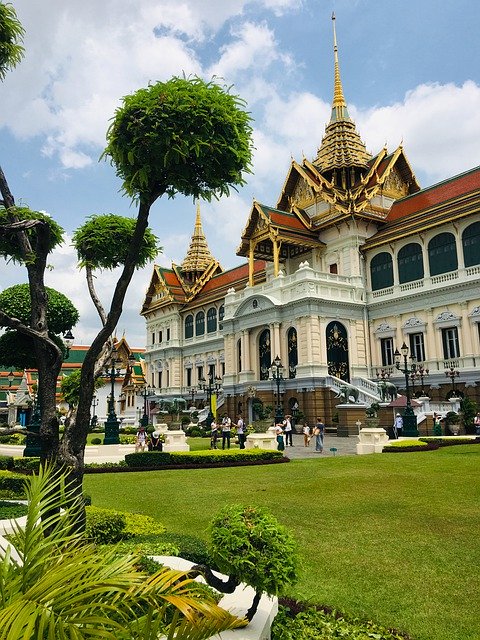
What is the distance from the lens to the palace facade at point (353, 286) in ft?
106

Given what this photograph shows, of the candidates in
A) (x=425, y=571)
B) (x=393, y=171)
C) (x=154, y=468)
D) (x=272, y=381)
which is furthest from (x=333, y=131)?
(x=425, y=571)

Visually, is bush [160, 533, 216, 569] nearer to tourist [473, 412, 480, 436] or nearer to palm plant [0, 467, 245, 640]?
→ palm plant [0, 467, 245, 640]

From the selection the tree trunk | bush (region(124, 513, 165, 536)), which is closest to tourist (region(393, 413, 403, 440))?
bush (region(124, 513, 165, 536))

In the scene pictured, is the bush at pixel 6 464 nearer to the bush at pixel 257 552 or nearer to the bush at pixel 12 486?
the bush at pixel 12 486

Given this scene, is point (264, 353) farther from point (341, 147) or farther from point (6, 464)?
point (6, 464)

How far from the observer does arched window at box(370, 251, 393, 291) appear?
3684cm

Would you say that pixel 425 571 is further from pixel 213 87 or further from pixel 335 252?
pixel 335 252

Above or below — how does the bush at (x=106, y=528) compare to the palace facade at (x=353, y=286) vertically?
below

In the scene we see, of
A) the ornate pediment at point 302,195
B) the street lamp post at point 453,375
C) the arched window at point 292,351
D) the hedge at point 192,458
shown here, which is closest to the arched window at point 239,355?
the arched window at point 292,351

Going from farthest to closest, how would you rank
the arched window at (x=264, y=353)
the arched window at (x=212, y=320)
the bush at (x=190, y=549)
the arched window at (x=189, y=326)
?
the arched window at (x=189, y=326)
the arched window at (x=212, y=320)
the arched window at (x=264, y=353)
the bush at (x=190, y=549)

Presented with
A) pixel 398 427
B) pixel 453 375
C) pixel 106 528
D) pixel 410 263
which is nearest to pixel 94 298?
pixel 106 528

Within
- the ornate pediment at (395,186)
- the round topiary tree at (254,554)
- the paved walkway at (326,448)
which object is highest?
the ornate pediment at (395,186)

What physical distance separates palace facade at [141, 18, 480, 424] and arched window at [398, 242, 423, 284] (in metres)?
0.08

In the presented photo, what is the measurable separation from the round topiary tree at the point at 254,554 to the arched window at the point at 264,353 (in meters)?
34.9
